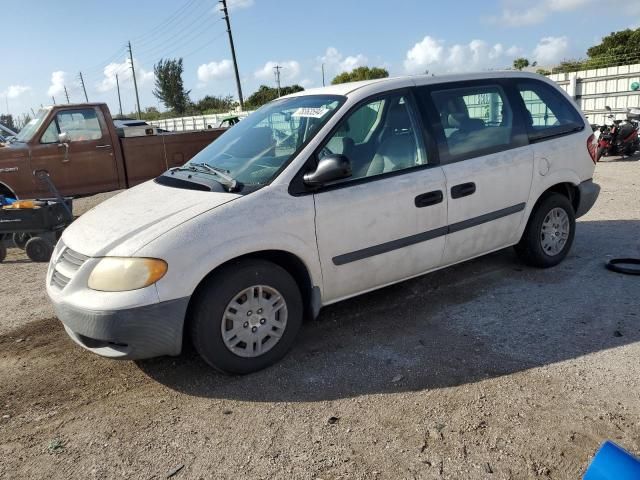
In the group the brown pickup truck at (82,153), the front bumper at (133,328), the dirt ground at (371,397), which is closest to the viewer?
the dirt ground at (371,397)

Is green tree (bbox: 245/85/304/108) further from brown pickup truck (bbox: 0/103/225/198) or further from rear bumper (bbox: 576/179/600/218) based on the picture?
rear bumper (bbox: 576/179/600/218)

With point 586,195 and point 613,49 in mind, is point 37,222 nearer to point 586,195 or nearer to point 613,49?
point 586,195

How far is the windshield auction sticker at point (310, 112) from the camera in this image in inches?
154

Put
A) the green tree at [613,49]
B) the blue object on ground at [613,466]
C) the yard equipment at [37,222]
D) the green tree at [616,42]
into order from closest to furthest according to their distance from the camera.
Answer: the blue object on ground at [613,466] → the yard equipment at [37,222] → the green tree at [613,49] → the green tree at [616,42]

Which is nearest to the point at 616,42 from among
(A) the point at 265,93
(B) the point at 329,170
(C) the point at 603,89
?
(C) the point at 603,89

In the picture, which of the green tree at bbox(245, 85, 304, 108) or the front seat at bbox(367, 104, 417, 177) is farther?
the green tree at bbox(245, 85, 304, 108)

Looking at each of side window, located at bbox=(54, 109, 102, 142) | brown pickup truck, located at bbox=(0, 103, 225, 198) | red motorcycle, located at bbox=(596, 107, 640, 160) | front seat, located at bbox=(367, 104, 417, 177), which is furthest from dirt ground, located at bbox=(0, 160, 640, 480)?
red motorcycle, located at bbox=(596, 107, 640, 160)

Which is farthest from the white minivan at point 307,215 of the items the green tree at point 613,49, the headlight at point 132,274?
the green tree at point 613,49

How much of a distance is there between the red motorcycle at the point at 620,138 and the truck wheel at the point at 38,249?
37.5ft

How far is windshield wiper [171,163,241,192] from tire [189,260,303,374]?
0.54 meters

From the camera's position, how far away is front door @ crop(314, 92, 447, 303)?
12.2 ft

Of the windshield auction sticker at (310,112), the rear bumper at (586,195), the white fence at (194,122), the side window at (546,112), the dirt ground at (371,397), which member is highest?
the white fence at (194,122)

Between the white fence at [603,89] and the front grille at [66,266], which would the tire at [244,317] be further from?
the white fence at [603,89]

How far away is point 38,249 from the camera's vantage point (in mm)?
6719
